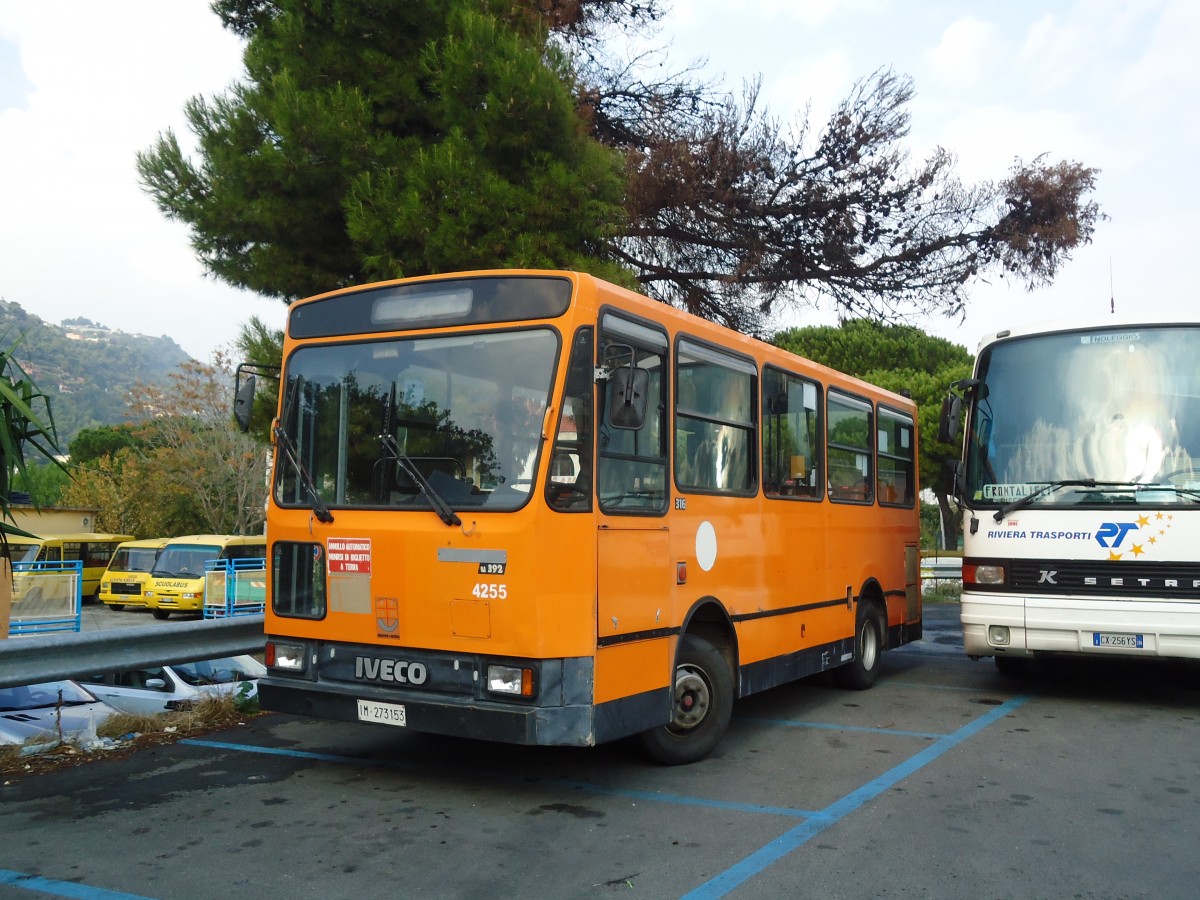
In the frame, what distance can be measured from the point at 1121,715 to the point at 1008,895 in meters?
4.96

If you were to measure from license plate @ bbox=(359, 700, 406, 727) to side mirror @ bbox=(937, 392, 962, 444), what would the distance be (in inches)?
217

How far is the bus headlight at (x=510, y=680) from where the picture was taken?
5.61m

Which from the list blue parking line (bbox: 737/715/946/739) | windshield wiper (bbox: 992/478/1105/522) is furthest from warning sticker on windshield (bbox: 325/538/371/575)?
windshield wiper (bbox: 992/478/1105/522)

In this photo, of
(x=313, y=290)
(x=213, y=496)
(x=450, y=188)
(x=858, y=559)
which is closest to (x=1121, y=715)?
(x=858, y=559)

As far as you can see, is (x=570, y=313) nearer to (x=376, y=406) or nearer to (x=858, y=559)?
(x=376, y=406)

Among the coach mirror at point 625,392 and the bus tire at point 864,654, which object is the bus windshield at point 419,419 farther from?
the bus tire at point 864,654

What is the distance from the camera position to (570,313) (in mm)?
5887

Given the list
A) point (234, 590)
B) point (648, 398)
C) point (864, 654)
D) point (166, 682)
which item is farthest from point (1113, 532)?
point (234, 590)

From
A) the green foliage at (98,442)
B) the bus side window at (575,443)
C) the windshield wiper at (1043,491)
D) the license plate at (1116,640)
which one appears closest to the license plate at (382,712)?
the bus side window at (575,443)

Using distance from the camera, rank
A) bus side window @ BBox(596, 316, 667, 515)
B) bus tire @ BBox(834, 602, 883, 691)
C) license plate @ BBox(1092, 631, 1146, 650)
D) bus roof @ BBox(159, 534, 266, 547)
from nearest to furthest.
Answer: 1. bus side window @ BBox(596, 316, 667, 515)
2. license plate @ BBox(1092, 631, 1146, 650)
3. bus tire @ BBox(834, 602, 883, 691)
4. bus roof @ BBox(159, 534, 266, 547)

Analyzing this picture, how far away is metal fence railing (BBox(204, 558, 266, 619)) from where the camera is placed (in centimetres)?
2292

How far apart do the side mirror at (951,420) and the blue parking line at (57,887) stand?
7207 mm

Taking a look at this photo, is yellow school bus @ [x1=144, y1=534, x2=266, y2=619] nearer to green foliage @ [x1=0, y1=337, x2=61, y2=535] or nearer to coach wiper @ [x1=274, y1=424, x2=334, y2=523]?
coach wiper @ [x1=274, y1=424, x2=334, y2=523]

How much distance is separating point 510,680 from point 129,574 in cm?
→ 2791
